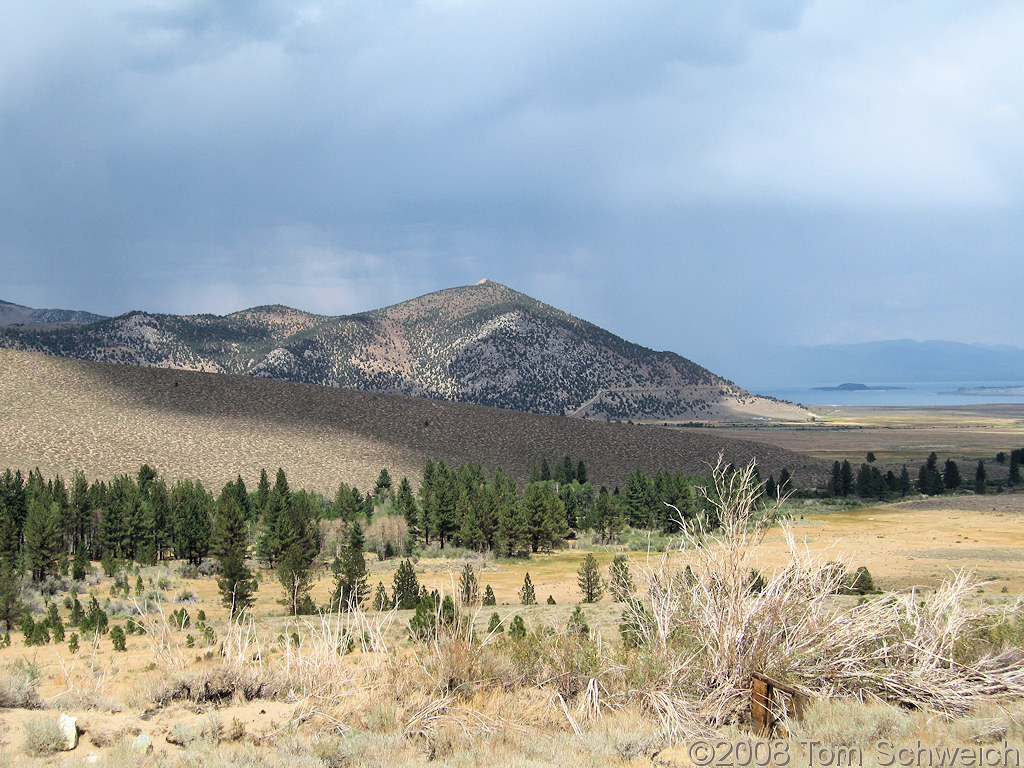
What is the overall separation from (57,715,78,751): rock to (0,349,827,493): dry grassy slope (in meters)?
51.2

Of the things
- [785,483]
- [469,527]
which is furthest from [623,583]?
[469,527]

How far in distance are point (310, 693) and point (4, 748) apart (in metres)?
2.96

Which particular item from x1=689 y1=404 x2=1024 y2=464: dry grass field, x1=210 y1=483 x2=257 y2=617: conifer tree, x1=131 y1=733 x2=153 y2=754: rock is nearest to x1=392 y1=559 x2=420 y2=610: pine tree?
x1=210 y1=483 x2=257 y2=617: conifer tree

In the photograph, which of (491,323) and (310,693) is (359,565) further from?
(491,323)

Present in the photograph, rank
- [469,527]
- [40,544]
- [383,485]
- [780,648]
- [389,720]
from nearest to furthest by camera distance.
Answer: [389,720] → [780,648] → [40,544] → [469,527] → [383,485]

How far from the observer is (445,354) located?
160250 mm

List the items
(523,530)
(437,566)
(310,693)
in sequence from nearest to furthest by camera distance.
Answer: (310,693) < (437,566) < (523,530)

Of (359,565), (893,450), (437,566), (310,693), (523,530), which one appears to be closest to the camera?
(310,693)

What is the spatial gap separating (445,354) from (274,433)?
298ft

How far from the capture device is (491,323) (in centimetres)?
16450

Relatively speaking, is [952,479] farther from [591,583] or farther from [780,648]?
[780,648]

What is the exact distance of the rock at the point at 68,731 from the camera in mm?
7214

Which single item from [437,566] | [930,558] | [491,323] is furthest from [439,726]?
[491,323]

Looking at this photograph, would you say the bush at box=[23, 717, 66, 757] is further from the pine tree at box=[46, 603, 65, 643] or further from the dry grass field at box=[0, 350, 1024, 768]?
the pine tree at box=[46, 603, 65, 643]
